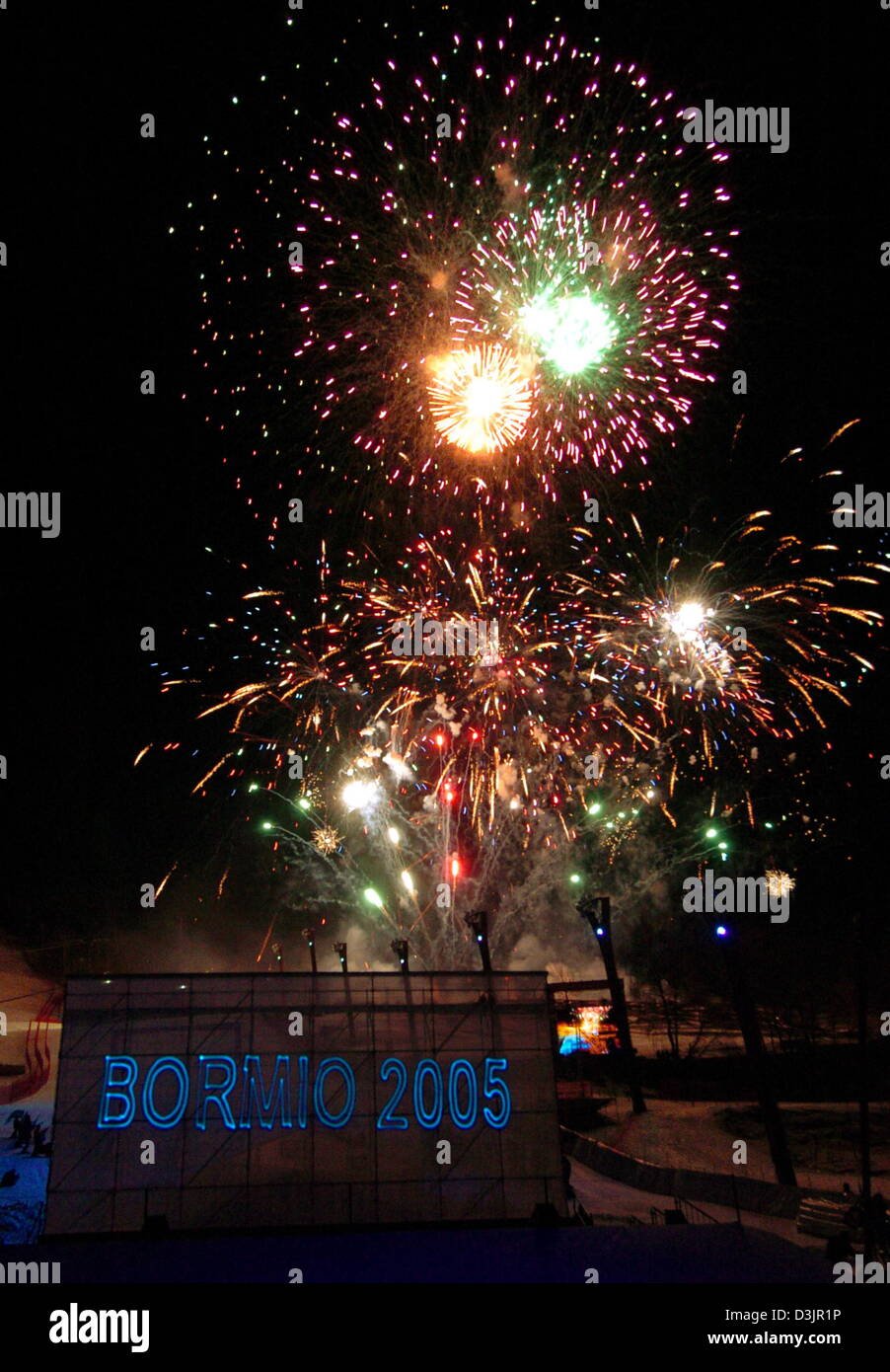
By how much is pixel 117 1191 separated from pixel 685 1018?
156ft

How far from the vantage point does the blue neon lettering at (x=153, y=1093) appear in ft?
56.3

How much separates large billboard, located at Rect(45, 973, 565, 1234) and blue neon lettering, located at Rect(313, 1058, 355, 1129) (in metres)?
0.03

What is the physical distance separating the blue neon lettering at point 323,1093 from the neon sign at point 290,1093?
2cm

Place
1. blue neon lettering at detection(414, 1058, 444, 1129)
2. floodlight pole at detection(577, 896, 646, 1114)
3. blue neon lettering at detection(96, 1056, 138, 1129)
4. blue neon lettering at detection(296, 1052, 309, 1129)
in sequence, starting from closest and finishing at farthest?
1. blue neon lettering at detection(96, 1056, 138, 1129)
2. blue neon lettering at detection(296, 1052, 309, 1129)
3. blue neon lettering at detection(414, 1058, 444, 1129)
4. floodlight pole at detection(577, 896, 646, 1114)

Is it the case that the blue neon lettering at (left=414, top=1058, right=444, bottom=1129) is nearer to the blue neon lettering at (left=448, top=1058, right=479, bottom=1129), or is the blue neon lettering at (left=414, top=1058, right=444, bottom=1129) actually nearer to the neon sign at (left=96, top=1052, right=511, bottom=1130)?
the neon sign at (left=96, top=1052, right=511, bottom=1130)

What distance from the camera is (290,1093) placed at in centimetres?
1773

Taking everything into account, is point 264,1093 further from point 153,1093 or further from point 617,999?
point 617,999

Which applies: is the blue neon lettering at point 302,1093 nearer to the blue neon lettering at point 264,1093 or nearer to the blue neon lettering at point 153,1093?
the blue neon lettering at point 264,1093

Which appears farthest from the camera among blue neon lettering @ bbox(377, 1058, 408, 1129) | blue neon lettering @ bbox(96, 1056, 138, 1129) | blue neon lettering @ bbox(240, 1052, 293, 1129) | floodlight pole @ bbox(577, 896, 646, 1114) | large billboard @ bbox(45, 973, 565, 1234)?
floodlight pole @ bbox(577, 896, 646, 1114)

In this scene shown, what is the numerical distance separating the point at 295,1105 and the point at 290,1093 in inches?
10.3

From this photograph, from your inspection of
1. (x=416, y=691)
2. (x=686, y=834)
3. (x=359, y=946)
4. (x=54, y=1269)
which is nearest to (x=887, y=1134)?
(x=686, y=834)

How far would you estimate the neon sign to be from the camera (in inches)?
680

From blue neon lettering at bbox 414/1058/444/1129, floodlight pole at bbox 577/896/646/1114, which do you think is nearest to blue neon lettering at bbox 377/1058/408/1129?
blue neon lettering at bbox 414/1058/444/1129
